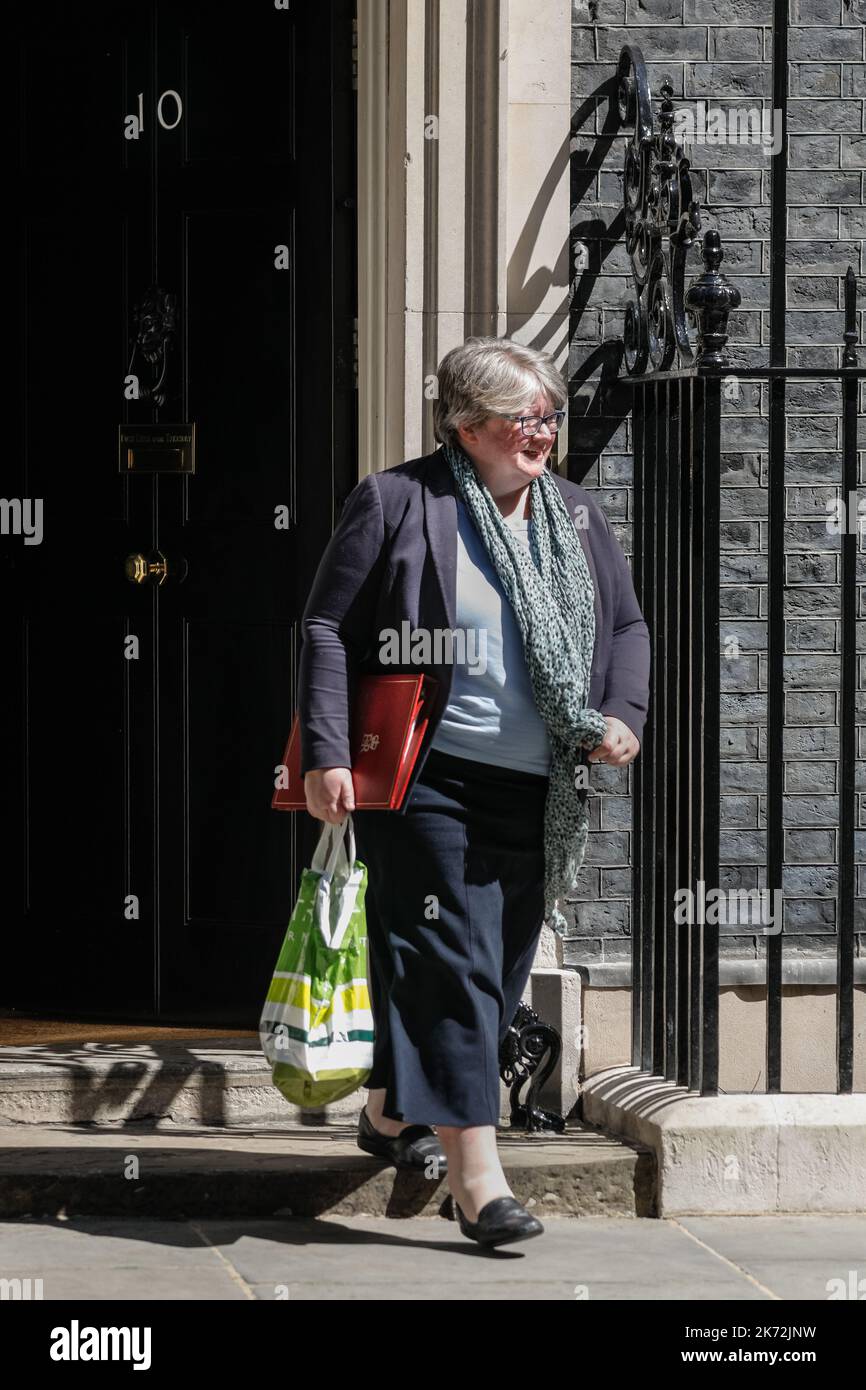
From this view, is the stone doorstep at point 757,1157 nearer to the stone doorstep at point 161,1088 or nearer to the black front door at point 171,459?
the stone doorstep at point 161,1088

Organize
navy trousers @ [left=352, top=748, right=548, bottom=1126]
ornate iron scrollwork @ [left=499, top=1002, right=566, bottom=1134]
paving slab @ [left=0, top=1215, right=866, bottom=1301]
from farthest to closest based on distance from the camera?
ornate iron scrollwork @ [left=499, top=1002, right=566, bottom=1134]
navy trousers @ [left=352, top=748, right=548, bottom=1126]
paving slab @ [left=0, top=1215, right=866, bottom=1301]

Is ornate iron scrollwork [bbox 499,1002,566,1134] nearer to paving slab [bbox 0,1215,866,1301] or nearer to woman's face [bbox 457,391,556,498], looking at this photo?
paving slab [bbox 0,1215,866,1301]

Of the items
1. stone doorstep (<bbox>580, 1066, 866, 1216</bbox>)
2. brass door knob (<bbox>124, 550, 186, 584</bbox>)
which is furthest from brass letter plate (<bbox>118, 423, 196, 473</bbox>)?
stone doorstep (<bbox>580, 1066, 866, 1216</bbox>)

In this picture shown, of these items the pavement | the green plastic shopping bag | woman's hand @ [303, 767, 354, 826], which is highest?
woman's hand @ [303, 767, 354, 826]

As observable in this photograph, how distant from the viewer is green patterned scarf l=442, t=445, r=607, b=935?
4500 mm

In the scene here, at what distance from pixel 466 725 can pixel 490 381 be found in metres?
0.78

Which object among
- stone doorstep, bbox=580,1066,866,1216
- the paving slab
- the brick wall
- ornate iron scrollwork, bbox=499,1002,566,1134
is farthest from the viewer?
the brick wall

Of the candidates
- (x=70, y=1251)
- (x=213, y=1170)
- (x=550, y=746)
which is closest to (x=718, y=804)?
(x=550, y=746)

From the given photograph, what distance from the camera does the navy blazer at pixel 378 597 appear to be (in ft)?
14.7

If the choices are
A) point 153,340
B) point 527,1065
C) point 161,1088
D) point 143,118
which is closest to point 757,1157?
point 527,1065

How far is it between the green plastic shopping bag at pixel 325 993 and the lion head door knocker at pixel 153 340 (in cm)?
201

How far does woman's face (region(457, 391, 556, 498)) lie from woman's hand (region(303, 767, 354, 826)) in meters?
0.77

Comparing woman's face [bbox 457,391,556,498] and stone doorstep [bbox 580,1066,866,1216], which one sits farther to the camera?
stone doorstep [bbox 580,1066,866,1216]

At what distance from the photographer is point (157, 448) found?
604 cm
